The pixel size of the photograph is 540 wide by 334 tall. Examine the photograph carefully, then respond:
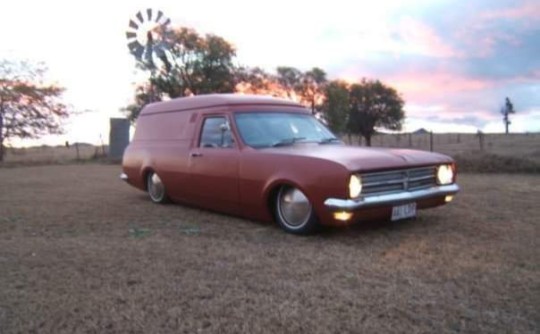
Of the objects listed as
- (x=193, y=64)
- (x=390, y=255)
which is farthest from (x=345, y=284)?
(x=193, y=64)

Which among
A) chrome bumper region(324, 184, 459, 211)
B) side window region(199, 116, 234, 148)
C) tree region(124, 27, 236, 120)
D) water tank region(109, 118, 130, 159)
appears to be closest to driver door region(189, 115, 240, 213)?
side window region(199, 116, 234, 148)

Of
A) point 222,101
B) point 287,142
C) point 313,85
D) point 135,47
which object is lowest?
point 287,142

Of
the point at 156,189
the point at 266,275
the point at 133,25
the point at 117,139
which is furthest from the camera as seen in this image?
the point at 117,139

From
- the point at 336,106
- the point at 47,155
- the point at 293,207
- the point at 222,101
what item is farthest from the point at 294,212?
the point at 336,106

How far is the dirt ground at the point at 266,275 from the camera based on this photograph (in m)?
3.48

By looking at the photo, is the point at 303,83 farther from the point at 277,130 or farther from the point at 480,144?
the point at 277,130

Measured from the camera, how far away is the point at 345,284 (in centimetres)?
420

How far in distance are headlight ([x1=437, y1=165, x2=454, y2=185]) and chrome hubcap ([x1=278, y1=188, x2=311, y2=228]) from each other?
1702mm

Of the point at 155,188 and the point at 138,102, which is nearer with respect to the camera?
the point at 155,188

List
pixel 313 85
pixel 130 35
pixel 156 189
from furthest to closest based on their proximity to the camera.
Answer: pixel 313 85, pixel 130 35, pixel 156 189

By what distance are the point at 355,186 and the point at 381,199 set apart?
15.4 inches

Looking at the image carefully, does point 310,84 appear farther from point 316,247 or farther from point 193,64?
point 316,247

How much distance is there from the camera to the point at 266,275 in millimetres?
4473

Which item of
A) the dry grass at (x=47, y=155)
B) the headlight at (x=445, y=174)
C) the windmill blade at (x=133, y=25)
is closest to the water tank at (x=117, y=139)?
the dry grass at (x=47, y=155)
